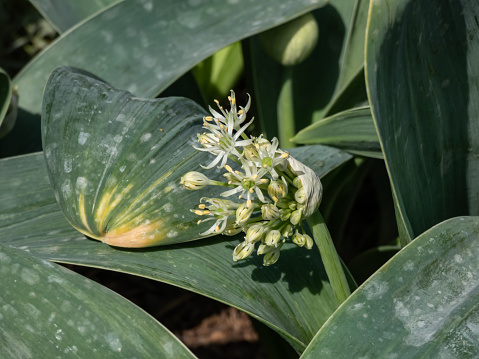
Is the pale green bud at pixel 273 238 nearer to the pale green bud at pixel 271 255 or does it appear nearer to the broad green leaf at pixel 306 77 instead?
the pale green bud at pixel 271 255

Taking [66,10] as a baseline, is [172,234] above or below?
below

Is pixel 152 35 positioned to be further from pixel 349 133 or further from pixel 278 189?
pixel 278 189

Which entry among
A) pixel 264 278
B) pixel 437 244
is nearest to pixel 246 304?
pixel 264 278

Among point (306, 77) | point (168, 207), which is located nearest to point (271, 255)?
point (168, 207)

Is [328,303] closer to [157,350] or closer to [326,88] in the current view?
[157,350]

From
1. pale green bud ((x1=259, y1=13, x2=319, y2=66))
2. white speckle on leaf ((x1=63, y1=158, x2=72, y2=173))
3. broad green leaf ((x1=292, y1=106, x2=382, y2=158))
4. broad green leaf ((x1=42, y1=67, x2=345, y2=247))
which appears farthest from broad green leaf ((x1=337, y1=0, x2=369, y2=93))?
white speckle on leaf ((x1=63, y1=158, x2=72, y2=173))

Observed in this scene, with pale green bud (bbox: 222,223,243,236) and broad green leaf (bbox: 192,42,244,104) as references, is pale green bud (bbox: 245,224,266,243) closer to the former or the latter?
pale green bud (bbox: 222,223,243,236)
